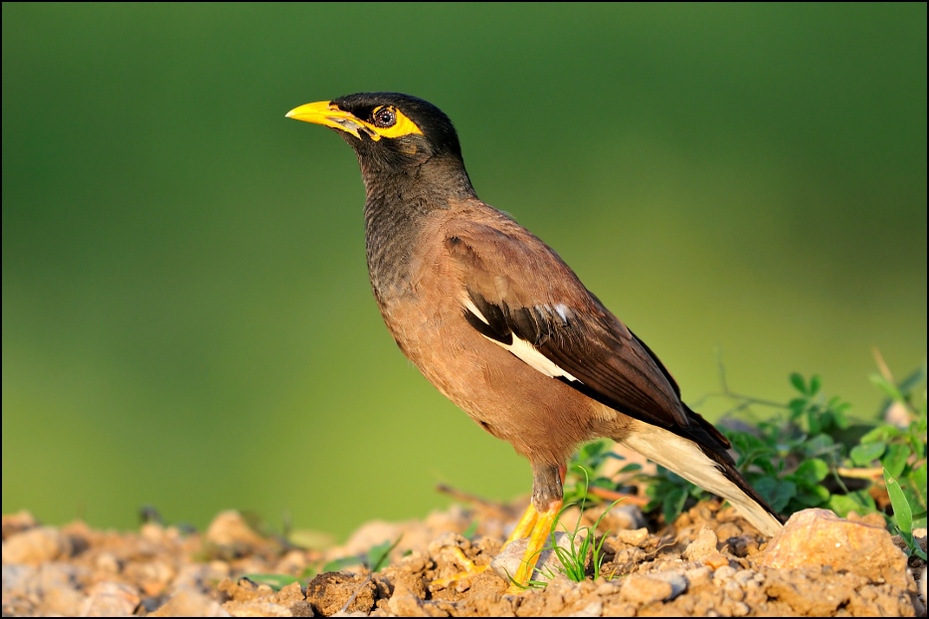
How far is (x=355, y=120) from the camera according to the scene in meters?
4.47

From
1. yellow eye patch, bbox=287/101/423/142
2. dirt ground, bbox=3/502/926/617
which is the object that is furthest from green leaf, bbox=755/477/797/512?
yellow eye patch, bbox=287/101/423/142

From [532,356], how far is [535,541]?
0.65 meters

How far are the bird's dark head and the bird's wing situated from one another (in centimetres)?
51

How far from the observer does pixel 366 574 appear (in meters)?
3.58

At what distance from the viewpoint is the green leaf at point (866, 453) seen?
4.18 metres

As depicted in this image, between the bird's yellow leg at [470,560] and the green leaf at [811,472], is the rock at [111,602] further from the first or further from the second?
the green leaf at [811,472]

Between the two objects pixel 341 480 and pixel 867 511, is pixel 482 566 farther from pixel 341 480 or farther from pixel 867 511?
pixel 341 480

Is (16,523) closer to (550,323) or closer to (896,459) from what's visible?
(550,323)

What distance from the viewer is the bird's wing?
387 cm

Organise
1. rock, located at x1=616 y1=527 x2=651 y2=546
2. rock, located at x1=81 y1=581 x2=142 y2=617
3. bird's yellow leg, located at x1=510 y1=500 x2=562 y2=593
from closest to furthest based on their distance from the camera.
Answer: bird's yellow leg, located at x1=510 y1=500 x2=562 y2=593 → rock, located at x1=616 y1=527 x2=651 y2=546 → rock, located at x1=81 y1=581 x2=142 y2=617

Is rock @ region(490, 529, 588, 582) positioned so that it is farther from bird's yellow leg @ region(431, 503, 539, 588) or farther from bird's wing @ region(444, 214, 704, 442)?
bird's wing @ region(444, 214, 704, 442)

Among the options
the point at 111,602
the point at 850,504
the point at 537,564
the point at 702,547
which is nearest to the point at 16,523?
the point at 111,602

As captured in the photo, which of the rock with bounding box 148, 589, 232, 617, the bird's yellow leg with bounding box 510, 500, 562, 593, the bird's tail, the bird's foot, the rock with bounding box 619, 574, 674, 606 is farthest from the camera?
the bird's tail

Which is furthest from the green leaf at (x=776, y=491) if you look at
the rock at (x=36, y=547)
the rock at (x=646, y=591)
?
the rock at (x=36, y=547)
